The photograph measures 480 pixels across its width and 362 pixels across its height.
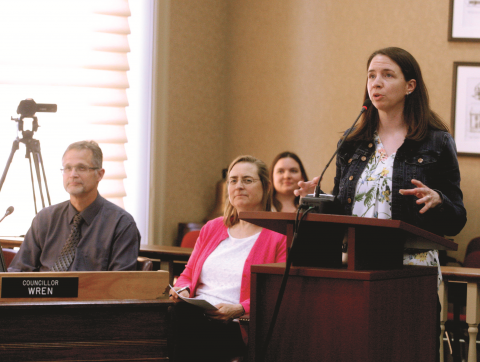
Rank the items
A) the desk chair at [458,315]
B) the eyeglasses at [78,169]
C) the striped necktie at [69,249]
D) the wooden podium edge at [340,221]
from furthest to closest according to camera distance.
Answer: the desk chair at [458,315], the eyeglasses at [78,169], the striped necktie at [69,249], the wooden podium edge at [340,221]

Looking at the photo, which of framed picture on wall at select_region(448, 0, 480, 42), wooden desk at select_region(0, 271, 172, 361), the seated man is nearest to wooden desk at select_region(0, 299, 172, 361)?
wooden desk at select_region(0, 271, 172, 361)

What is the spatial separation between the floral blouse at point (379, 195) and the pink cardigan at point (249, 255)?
0.66m

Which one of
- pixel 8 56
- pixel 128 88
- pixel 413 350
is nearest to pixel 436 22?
pixel 128 88

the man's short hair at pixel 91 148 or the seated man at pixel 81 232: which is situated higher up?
the man's short hair at pixel 91 148

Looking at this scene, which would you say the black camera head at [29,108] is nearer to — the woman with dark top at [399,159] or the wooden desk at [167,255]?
the wooden desk at [167,255]

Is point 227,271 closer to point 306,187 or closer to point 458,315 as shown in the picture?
point 306,187

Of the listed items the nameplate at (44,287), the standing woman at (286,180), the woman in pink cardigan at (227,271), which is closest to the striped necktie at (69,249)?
the woman in pink cardigan at (227,271)

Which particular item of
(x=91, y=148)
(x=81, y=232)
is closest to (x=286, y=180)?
(x=91, y=148)

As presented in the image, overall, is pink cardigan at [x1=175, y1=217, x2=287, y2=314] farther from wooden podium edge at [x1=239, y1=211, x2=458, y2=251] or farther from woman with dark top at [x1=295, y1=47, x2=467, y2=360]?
wooden podium edge at [x1=239, y1=211, x2=458, y2=251]

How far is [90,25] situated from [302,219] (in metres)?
3.01

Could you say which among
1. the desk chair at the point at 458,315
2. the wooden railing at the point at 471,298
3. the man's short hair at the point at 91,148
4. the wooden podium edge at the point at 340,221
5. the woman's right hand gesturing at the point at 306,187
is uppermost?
the man's short hair at the point at 91,148

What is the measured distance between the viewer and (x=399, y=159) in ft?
5.01

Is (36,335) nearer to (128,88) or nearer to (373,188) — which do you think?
(373,188)

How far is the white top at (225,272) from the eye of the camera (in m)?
2.15
